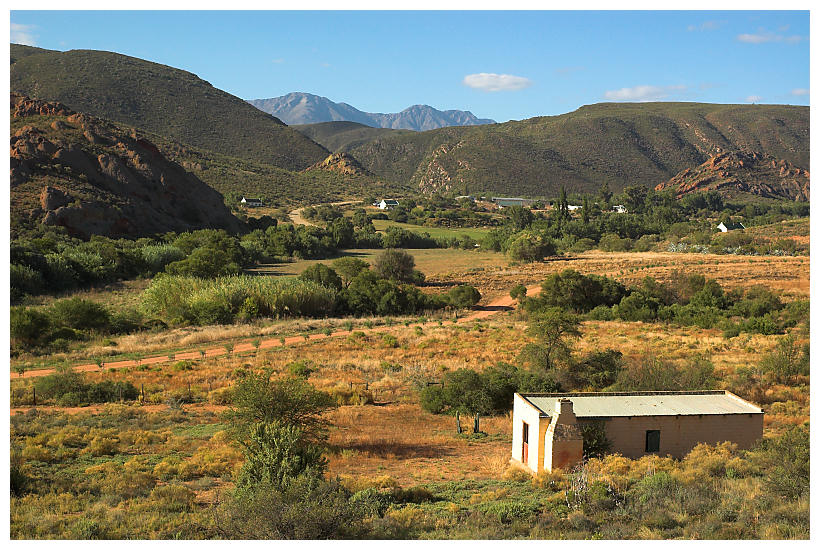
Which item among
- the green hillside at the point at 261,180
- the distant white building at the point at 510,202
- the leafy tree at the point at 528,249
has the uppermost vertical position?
the green hillside at the point at 261,180

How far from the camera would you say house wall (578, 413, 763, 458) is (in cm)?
1426

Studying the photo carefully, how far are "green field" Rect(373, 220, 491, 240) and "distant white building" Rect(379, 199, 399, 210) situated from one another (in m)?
11.4

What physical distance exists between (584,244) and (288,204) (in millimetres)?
Result: 46787

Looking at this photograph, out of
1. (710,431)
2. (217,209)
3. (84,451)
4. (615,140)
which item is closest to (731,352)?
(710,431)

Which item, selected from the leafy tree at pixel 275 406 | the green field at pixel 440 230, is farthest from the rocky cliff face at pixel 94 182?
the leafy tree at pixel 275 406

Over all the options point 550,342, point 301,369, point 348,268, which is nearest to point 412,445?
point 301,369

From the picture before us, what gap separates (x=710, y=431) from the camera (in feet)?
48.4

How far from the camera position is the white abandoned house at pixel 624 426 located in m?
13.5

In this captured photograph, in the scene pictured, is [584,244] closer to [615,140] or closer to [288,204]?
[288,204]

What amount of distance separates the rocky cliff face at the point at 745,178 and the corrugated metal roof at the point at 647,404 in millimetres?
137960

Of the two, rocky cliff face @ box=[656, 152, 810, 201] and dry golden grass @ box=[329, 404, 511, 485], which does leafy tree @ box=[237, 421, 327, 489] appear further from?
rocky cliff face @ box=[656, 152, 810, 201]

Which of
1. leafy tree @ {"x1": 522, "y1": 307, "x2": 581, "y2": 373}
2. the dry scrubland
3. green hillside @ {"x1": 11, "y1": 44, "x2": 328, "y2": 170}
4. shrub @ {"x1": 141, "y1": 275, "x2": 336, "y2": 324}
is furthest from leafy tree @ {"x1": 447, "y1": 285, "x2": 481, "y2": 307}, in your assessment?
green hillside @ {"x1": 11, "y1": 44, "x2": 328, "y2": 170}

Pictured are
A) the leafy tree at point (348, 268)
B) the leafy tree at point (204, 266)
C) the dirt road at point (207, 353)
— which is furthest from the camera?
the leafy tree at point (348, 268)

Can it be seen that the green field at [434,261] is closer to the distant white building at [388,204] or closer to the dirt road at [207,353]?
the dirt road at [207,353]
